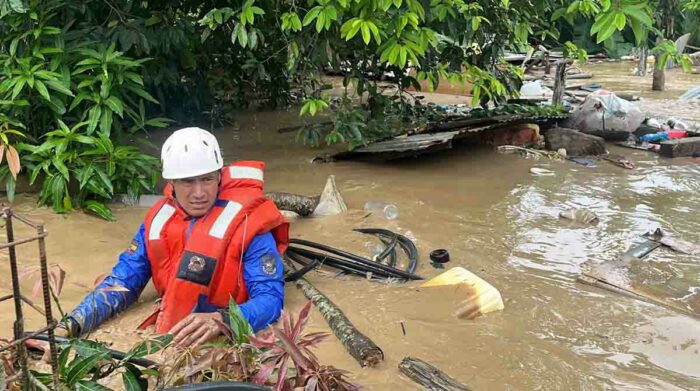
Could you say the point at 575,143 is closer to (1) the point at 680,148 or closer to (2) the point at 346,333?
(1) the point at 680,148

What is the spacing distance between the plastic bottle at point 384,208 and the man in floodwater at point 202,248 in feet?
6.63

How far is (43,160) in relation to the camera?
15.9 feet

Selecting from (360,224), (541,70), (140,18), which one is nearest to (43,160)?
(140,18)

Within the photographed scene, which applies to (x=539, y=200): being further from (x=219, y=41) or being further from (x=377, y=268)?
(x=219, y=41)

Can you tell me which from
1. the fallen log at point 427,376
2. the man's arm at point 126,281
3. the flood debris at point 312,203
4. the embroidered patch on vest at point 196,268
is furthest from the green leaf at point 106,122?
the fallen log at point 427,376

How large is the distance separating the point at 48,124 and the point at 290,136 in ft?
11.8

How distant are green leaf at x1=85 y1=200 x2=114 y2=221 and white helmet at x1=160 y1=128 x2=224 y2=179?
1.93 metres

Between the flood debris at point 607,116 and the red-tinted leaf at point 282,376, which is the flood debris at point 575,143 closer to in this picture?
the flood debris at point 607,116

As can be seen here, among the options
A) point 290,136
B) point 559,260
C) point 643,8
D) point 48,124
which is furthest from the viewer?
point 290,136

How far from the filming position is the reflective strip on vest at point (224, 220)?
10.0 ft

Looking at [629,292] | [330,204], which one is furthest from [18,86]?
[629,292]

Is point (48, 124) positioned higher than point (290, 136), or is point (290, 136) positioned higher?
point (48, 124)

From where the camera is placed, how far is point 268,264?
3.14m

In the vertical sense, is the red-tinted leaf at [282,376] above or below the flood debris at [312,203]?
above
